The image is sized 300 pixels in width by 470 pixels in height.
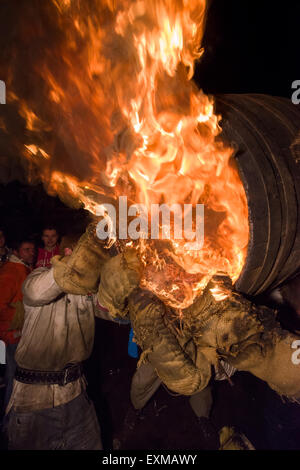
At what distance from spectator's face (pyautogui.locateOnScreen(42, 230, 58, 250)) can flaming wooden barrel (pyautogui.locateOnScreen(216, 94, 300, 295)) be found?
3652mm

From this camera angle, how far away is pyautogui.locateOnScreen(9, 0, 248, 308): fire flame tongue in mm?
1891

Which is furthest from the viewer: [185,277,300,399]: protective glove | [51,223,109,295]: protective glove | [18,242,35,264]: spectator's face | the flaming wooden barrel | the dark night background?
[18,242,35,264]: spectator's face

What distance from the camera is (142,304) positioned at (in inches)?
Answer: 77.4

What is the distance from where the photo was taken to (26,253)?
4418 mm

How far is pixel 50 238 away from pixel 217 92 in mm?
3541

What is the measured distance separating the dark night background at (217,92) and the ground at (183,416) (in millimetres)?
14

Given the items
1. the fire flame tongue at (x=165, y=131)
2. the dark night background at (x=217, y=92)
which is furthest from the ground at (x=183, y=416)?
the fire flame tongue at (x=165, y=131)

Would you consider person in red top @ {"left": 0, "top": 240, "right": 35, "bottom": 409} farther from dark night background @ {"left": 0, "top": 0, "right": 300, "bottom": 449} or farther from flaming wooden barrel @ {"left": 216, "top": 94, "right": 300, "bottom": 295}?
flaming wooden barrel @ {"left": 216, "top": 94, "right": 300, "bottom": 295}

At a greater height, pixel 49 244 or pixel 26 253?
pixel 49 244

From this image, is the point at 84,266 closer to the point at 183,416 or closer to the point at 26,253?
the point at 26,253

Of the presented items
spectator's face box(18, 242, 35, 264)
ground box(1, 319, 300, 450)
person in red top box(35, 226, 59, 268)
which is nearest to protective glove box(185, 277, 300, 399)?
ground box(1, 319, 300, 450)

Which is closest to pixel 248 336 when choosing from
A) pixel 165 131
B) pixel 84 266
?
pixel 84 266

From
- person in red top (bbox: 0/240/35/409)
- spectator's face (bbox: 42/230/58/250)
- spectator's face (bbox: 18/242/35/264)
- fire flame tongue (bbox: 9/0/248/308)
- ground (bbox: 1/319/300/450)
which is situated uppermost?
fire flame tongue (bbox: 9/0/248/308)

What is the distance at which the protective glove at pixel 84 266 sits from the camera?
220 cm
